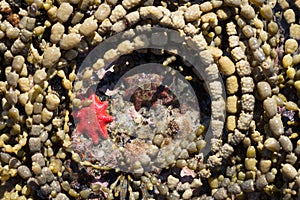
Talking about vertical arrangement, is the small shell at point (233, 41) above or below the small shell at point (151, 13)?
below

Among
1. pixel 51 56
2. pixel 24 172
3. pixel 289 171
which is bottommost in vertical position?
pixel 24 172

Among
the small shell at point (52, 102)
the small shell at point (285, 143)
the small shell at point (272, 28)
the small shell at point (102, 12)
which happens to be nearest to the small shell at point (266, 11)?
the small shell at point (272, 28)

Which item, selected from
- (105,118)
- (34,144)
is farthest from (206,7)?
(34,144)

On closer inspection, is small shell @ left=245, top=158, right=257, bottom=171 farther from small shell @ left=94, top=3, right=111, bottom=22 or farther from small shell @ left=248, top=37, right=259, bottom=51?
small shell @ left=94, top=3, right=111, bottom=22

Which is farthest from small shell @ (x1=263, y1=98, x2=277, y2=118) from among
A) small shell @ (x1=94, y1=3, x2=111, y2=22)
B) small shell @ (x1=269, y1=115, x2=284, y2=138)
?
small shell @ (x1=94, y1=3, x2=111, y2=22)

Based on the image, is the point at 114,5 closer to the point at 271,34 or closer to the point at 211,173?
the point at 271,34

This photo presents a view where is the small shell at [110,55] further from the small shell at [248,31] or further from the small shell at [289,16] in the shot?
the small shell at [289,16]

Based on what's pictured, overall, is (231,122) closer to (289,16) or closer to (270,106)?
(270,106)
